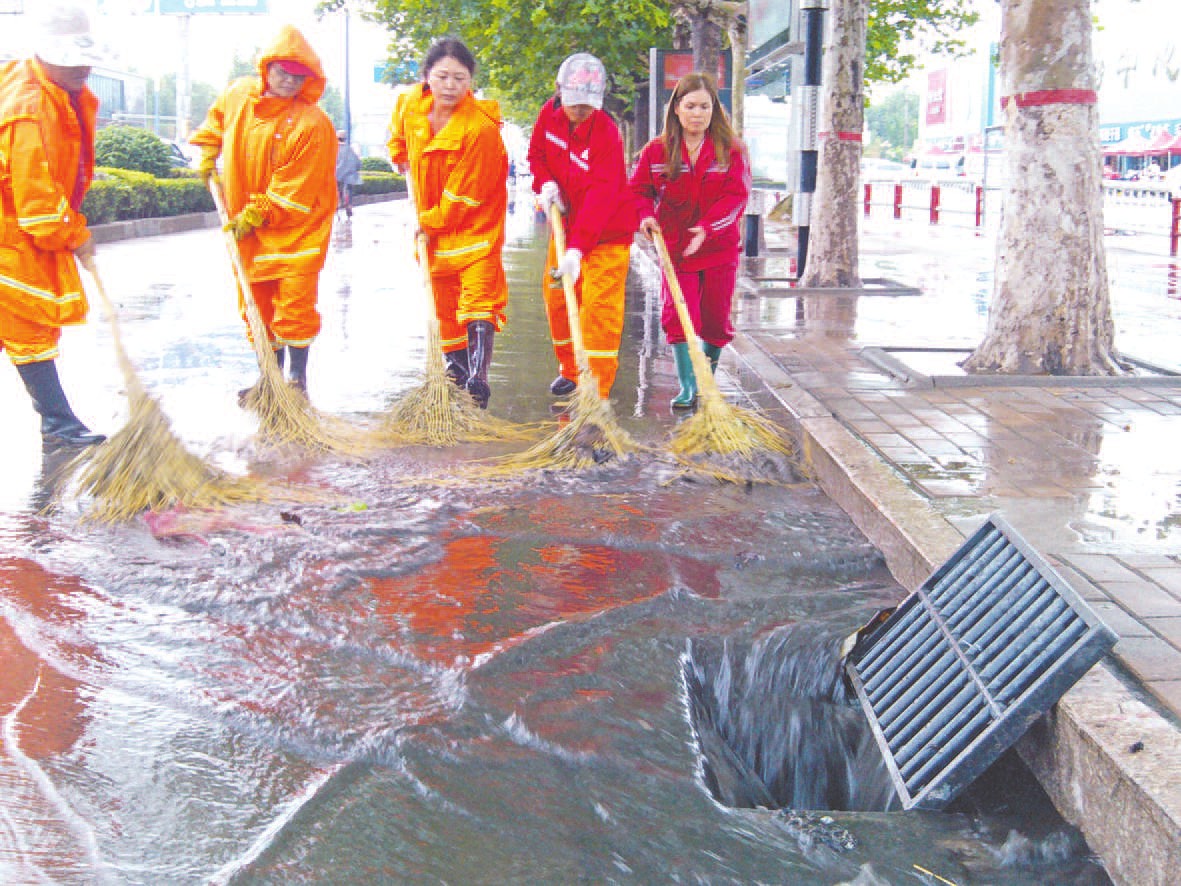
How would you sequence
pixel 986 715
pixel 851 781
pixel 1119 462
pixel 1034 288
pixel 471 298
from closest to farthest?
pixel 986 715 → pixel 851 781 → pixel 1119 462 → pixel 471 298 → pixel 1034 288

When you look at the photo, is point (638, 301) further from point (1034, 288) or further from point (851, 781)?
point (851, 781)

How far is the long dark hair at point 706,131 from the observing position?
6.48 metres

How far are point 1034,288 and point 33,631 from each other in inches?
218

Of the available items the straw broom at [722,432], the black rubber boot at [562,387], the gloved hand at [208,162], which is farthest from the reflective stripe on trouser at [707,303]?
the gloved hand at [208,162]

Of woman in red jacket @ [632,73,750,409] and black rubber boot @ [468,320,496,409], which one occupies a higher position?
woman in red jacket @ [632,73,750,409]

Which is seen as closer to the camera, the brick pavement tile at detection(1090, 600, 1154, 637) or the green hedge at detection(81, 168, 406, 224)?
the brick pavement tile at detection(1090, 600, 1154, 637)

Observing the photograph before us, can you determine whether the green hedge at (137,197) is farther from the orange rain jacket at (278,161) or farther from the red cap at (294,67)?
the red cap at (294,67)

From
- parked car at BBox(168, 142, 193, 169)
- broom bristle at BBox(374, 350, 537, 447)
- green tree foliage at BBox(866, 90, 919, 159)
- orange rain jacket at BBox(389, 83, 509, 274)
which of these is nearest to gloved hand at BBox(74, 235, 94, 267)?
broom bristle at BBox(374, 350, 537, 447)

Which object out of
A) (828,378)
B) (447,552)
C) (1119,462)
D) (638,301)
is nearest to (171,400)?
(447,552)

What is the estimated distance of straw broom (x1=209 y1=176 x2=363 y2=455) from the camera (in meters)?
5.96

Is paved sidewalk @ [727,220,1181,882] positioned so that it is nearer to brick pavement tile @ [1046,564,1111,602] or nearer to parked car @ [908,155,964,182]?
brick pavement tile @ [1046,564,1111,602]

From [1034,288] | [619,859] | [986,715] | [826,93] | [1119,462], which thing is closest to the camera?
[619,859]

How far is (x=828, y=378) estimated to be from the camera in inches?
290

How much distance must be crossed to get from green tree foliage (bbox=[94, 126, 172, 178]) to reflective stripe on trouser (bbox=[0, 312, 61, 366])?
1833 cm
